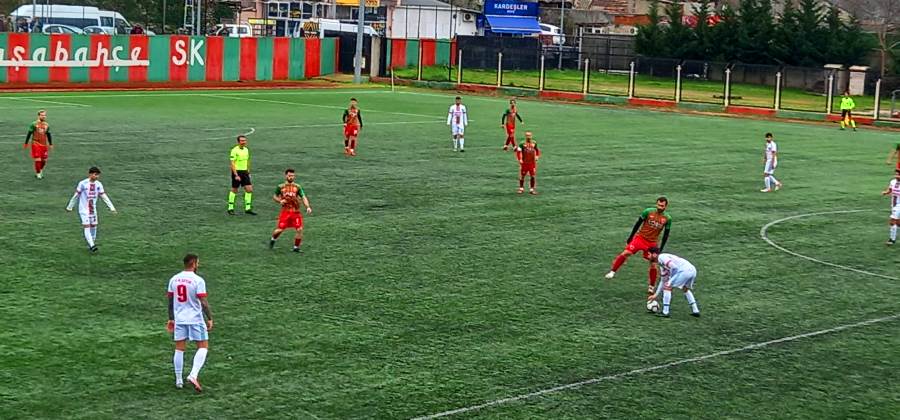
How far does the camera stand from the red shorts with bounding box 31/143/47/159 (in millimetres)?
31125

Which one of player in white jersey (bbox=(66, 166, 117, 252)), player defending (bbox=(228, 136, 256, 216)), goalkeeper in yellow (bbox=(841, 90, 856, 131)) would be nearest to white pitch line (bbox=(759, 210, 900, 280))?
player defending (bbox=(228, 136, 256, 216))

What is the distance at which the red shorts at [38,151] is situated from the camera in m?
31.1

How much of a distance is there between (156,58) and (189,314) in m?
54.1

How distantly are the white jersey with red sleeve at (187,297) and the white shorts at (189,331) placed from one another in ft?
0.16

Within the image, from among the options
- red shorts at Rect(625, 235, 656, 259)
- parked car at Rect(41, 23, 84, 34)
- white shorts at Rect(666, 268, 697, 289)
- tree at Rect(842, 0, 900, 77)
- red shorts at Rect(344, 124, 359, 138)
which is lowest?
white shorts at Rect(666, 268, 697, 289)

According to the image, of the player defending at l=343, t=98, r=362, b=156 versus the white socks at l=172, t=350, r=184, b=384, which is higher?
the player defending at l=343, t=98, r=362, b=156

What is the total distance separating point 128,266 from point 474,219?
8.70 m

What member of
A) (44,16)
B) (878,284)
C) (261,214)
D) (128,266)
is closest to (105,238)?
(128,266)

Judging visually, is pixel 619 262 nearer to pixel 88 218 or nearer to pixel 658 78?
pixel 88 218

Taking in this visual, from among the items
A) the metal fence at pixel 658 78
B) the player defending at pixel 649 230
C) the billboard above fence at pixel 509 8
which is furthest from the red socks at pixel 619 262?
the billboard above fence at pixel 509 8

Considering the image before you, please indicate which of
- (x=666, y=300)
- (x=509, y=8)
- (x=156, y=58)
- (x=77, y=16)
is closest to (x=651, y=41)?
(x=509, y=8)

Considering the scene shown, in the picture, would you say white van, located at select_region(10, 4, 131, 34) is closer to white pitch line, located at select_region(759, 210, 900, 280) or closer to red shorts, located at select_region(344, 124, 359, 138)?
red shorts, located at select_region(344, 124, 359, 138)

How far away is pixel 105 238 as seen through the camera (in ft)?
79.0

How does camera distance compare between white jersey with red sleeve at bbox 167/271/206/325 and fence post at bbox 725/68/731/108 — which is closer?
white jersey with red sleeve at bbox 167/271/206/325
